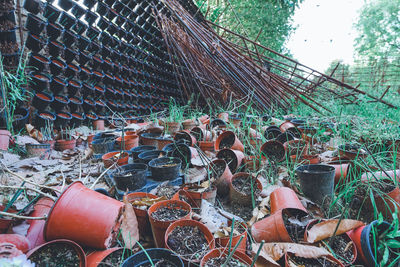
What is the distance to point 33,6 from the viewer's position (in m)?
2.26

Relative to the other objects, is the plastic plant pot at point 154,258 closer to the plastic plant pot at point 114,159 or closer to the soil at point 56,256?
the soil at point 56,256

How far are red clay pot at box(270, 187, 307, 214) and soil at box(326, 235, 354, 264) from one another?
15 cm

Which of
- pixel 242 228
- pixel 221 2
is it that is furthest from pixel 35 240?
pixel 221 2

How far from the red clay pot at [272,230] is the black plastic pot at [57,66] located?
8.87ft

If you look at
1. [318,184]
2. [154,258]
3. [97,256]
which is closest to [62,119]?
[97,256]

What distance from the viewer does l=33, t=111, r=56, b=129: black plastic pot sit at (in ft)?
7.79

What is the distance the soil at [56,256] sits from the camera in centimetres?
66

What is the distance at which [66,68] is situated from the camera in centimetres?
266

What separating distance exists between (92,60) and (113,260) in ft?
9.49

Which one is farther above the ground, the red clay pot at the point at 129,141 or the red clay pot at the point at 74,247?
the red clay pot at the point at 74,247

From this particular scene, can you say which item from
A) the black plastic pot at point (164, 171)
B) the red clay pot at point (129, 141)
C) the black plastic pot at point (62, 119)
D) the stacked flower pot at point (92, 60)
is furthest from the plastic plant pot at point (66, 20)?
the black plastic pot at point (164, 171)

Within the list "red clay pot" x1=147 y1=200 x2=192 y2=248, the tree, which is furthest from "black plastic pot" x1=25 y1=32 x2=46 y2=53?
the tree

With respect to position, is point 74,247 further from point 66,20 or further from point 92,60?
point 92,60

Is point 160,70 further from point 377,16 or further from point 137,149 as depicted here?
point 377,16
